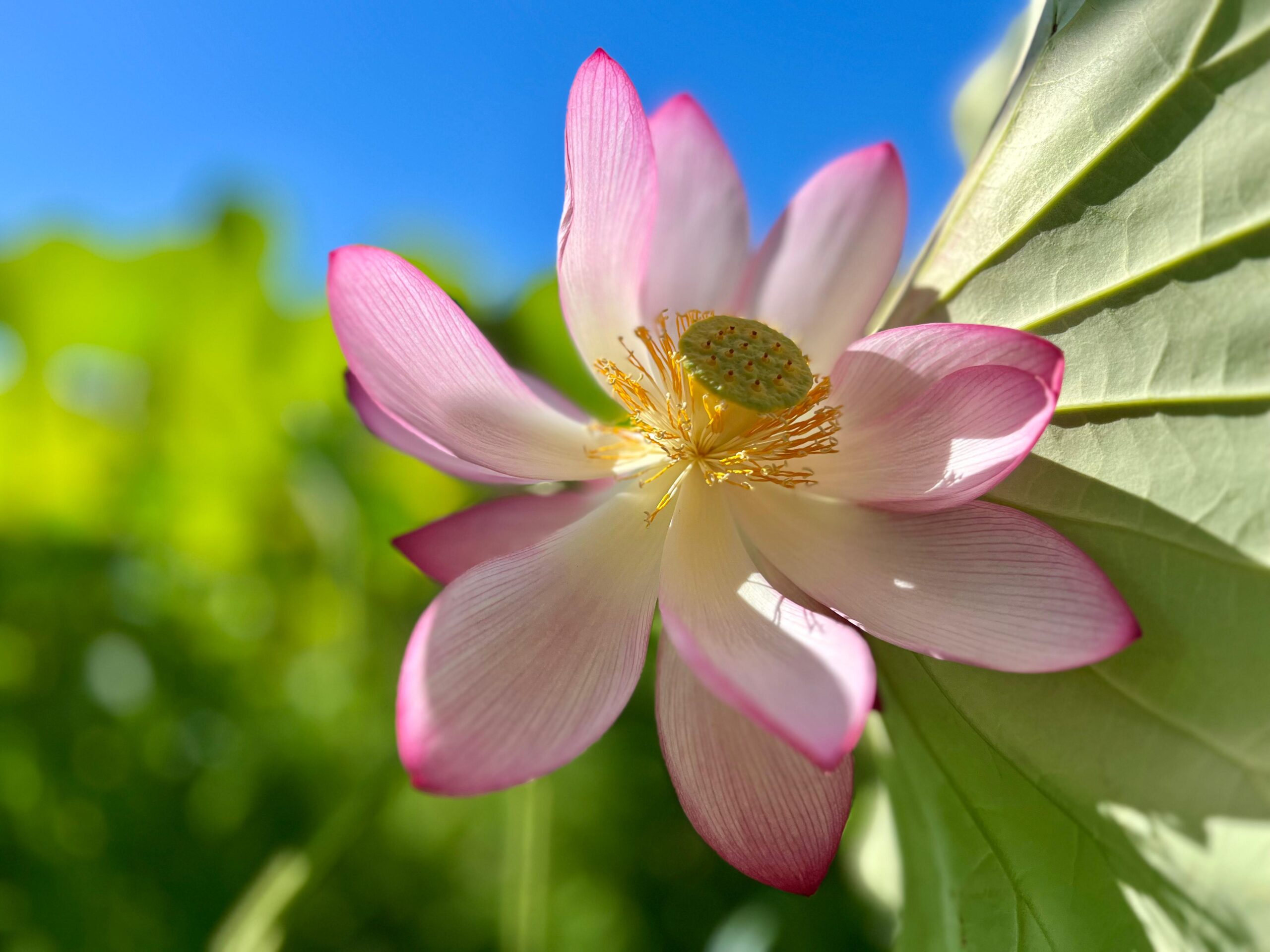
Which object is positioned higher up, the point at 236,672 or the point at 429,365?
the point at 429,365

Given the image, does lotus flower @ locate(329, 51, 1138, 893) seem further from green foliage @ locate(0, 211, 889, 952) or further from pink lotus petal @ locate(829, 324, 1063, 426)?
green foliage @ locate(0, 211, 889, 952)

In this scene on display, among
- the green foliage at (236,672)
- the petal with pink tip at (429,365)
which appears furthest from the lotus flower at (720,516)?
the green foliage at (236,672)

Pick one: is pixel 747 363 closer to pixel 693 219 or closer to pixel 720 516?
pixel 720 516

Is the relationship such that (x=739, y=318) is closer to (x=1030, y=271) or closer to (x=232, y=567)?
(x=1030, y=271)

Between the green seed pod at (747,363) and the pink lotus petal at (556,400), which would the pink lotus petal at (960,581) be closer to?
the green seed pod at (747,363)

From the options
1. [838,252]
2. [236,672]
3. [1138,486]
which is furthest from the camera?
[236,672]

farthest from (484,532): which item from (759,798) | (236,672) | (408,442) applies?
(236,672)

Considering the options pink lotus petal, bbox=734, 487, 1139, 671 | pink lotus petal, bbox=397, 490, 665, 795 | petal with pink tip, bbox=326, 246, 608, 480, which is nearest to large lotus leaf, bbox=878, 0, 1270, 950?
pink lotus petal, bbox=734, 487, 1139, 671
